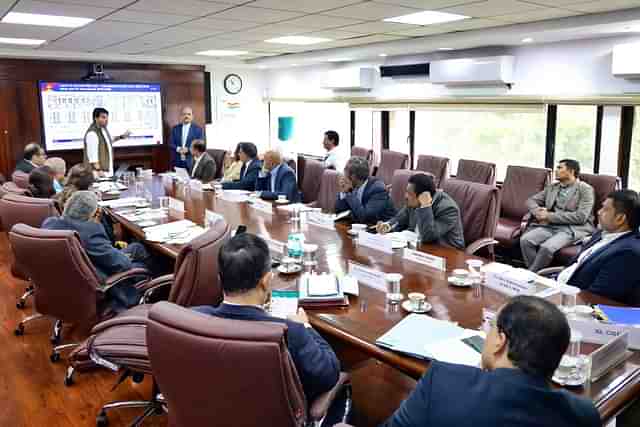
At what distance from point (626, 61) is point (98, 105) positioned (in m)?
7.18

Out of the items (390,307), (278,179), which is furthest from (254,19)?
(390,307)

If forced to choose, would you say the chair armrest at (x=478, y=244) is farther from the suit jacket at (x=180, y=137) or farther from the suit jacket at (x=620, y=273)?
the suit jacket at (x=180, y=137)

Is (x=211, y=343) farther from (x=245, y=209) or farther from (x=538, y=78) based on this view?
(x=538, y=78)

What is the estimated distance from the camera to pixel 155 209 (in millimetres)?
4125

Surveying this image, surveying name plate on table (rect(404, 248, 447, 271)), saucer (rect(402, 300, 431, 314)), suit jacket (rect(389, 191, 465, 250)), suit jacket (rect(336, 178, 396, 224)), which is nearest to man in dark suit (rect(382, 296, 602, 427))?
saucer (rect(402, 300, 431, 314))

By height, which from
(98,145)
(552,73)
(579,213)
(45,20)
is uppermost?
(45,20)

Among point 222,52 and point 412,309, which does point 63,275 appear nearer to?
point 412,309

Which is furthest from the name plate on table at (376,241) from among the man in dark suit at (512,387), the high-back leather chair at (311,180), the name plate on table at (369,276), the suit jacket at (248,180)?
the suit jacket at (248,180)

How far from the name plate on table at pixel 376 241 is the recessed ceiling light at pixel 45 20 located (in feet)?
11.1

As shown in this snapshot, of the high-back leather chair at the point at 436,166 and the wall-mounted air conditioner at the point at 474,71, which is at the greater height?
the wall-mounted air conditioner at the point at 474,71

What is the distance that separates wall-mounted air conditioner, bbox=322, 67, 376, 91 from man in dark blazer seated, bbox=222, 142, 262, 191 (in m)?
2.81

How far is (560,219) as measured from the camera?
14.6 feet

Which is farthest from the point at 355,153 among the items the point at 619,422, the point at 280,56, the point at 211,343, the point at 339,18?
the point at 211,343

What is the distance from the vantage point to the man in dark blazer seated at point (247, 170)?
5.34 meters
